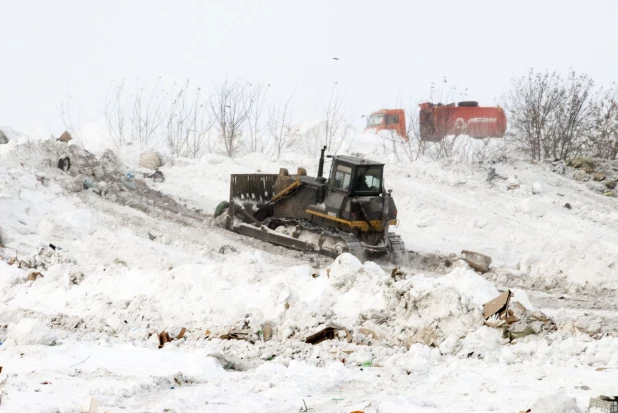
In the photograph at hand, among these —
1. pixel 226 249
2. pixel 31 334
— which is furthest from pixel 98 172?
pixel 31 334

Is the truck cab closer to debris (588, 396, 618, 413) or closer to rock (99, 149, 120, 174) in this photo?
rock (99, 149, 120, 174)

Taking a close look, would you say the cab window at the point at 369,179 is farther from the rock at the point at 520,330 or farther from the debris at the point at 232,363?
the debris at the point at 232,363

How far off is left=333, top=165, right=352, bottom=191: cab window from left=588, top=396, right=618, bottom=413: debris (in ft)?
30.6

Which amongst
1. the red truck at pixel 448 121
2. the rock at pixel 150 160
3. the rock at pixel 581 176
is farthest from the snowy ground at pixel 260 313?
the red truck at pixel 448 121

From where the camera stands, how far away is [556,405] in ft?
15.3

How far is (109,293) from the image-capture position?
9641 mm

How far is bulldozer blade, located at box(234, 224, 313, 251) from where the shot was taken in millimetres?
14352

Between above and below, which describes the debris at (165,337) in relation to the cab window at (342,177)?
below

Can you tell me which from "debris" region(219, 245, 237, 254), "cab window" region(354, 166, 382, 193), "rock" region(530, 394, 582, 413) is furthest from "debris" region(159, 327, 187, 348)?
"cab window" region(354, 166, 382, 193)

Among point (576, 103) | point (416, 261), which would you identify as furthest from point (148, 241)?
point (576, 103)

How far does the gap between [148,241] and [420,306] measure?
6910mm

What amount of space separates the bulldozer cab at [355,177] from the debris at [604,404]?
928 centimetres

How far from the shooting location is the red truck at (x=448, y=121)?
27.5m

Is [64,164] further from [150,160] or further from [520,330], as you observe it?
[520,330]
